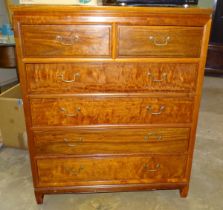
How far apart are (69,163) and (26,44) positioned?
0.66 m

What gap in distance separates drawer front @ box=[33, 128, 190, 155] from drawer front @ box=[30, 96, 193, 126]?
6 centimetres

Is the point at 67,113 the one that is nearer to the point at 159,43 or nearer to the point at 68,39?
the point at 68,39

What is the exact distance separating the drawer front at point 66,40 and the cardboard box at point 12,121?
2.76ft

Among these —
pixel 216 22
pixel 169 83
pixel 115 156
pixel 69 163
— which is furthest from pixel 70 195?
pixel 216 22

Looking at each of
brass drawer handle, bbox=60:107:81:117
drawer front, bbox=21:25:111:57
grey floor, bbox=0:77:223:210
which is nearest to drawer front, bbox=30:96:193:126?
brass drawer handle, bbox=60:107:81:117

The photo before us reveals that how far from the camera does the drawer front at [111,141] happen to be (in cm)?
134

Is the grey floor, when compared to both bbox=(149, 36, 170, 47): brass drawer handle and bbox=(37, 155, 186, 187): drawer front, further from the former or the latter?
bbox=(149, 36, 170, 47): brass drawer handle

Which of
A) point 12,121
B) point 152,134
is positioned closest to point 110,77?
point 152,134

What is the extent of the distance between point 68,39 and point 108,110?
0.39 m

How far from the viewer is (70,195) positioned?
1.57m

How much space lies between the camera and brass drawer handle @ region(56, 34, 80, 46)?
3.76 ft

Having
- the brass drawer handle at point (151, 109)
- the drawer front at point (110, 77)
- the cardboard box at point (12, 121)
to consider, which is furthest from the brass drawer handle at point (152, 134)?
the cardboard box at point (12, 121)

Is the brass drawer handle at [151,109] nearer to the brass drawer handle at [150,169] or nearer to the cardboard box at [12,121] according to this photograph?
the brass drawer handle at [150,169]

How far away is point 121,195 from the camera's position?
1580 mm
